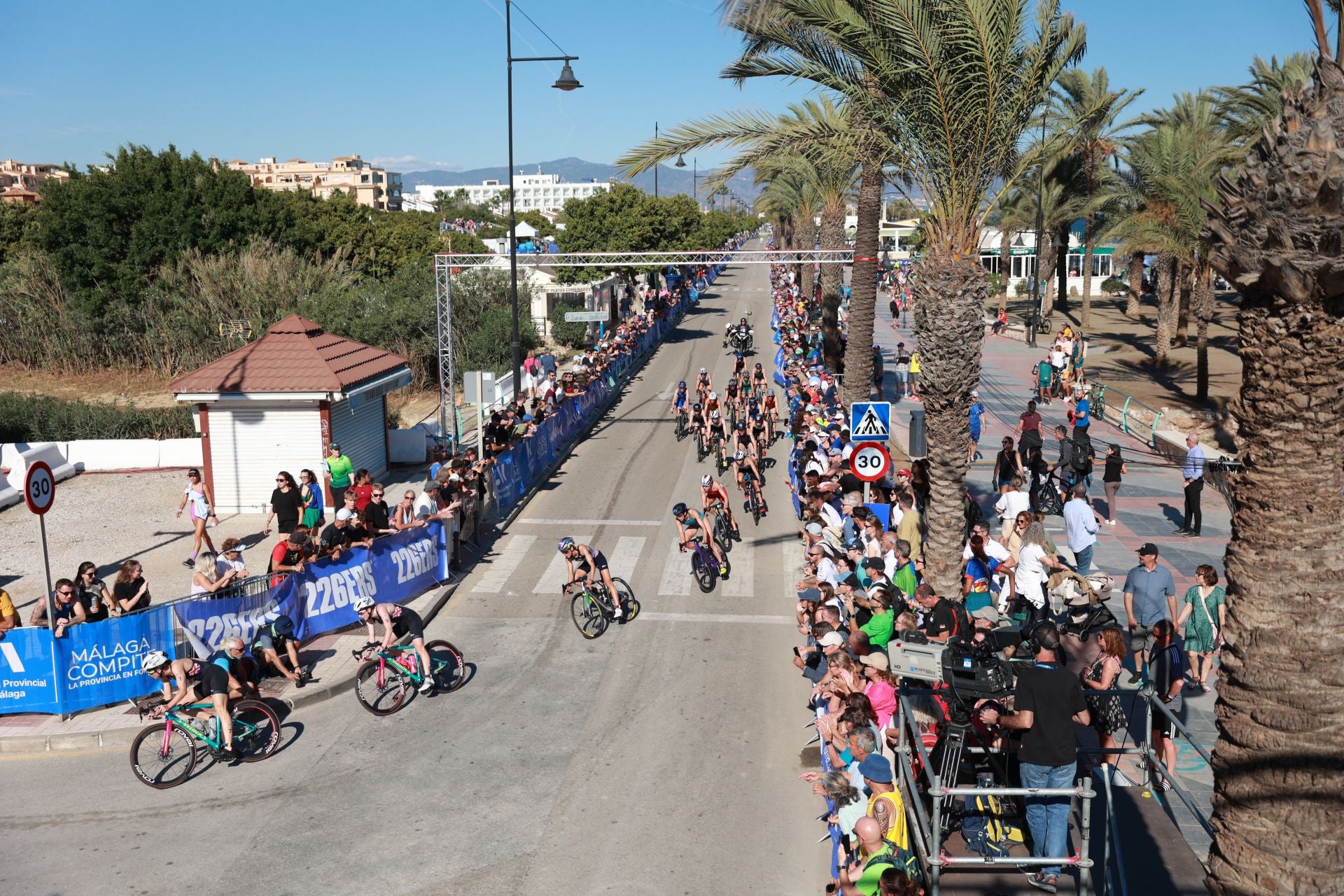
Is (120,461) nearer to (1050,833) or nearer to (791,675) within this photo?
(791,675)

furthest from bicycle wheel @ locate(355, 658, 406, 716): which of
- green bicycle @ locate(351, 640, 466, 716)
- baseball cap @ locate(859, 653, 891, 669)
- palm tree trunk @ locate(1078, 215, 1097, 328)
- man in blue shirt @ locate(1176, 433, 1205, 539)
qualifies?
palm tree trunk @ locate(1078, 215, 1097, 328)

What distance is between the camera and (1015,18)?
12094 mm

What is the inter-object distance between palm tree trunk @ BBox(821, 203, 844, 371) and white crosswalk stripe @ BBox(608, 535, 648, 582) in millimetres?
18914

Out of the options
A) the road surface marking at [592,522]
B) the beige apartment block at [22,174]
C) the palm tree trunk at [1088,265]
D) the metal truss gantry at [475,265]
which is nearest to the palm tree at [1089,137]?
the palm tree trunk at [1088,265]

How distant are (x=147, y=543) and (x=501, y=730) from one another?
34.4 feet

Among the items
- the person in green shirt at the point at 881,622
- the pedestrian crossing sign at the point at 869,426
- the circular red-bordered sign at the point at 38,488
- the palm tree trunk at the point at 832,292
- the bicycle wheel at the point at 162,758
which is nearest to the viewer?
the bicycle wheel at the point at 162,758

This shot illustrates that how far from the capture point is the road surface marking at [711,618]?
50.2ft

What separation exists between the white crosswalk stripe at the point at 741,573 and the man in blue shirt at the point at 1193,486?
753cm

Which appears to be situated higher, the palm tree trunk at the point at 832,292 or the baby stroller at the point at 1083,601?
the palm tree trunk at the point at 832,292

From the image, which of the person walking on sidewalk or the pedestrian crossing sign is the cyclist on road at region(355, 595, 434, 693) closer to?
the pedestrian crossing sign

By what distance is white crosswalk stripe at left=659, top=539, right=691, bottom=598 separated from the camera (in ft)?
54.7

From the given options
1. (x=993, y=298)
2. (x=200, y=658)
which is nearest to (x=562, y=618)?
(x=200, y=658)

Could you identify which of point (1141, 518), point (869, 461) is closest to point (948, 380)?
point (869, 461)

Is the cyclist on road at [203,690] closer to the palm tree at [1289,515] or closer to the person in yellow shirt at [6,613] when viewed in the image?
the person in yellow shirt at [6,613]
